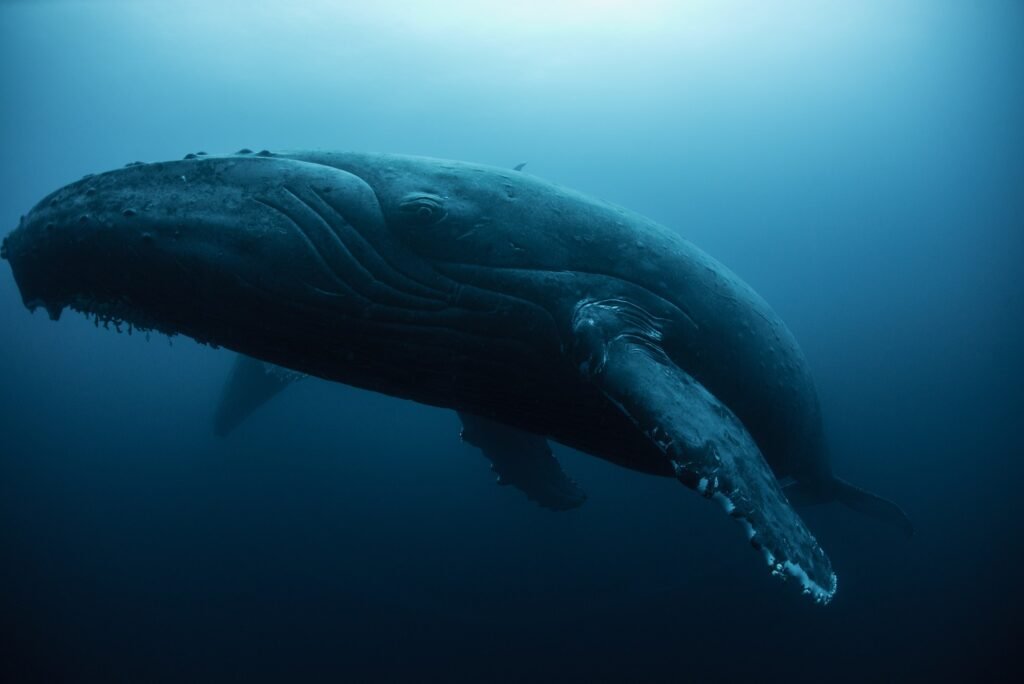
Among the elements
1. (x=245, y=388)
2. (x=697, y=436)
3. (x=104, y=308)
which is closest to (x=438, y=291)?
(x=697, y=436)

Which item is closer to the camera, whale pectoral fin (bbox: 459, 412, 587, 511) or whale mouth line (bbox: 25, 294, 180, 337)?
whale mouth line (bbox: 25, 294, 180, 337)

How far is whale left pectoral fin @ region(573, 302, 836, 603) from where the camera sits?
2760 millimetres

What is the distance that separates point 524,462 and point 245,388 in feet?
36.2

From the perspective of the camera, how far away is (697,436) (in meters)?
2.91

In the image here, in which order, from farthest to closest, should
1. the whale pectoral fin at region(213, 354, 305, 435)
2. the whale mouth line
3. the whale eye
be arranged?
the whale pectoral fin at region(213, 354, 305, 435) → the whale eye → the whale mouth line

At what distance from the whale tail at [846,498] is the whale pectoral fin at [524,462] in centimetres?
384

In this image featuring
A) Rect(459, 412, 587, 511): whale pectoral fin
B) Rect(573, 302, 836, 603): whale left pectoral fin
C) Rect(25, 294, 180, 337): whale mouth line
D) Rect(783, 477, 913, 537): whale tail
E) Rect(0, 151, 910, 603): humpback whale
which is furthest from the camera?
Rect(783, 477, 913, 537): whale tail

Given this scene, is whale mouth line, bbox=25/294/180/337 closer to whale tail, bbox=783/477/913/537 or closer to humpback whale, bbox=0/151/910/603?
humpback whale, bbox=0/151/910/603

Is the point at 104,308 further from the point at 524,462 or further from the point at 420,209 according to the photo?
the point at 524,462

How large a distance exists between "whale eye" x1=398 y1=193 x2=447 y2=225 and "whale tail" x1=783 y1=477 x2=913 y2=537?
23.4ft

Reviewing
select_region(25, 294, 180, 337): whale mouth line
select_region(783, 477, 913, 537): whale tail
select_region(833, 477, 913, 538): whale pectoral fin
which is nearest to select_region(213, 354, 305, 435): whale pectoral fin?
select_region(25, 294, 180, 337): whale mouth line

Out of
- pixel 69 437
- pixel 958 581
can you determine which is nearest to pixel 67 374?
pixel 69 437

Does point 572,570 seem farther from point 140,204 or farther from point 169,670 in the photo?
point 140,204

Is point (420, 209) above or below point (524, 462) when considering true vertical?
above
